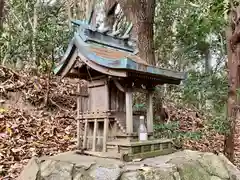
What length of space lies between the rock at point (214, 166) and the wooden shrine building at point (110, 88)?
1.70 ft

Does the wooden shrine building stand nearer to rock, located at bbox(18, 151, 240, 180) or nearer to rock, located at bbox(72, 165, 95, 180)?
rock, located at bbox(18, 151, 240, 180)

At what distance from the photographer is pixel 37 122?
602 centimetres

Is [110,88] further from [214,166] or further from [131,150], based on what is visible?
[214,166]

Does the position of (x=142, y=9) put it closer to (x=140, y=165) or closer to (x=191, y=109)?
(x=140, y=165)

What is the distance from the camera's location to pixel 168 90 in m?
10.4

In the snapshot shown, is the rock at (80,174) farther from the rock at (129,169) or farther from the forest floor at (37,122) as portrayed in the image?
the forest floor at (37,122)

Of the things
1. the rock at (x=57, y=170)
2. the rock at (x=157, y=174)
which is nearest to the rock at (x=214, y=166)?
the rock at (x=157, y=174)

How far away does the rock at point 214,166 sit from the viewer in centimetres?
399

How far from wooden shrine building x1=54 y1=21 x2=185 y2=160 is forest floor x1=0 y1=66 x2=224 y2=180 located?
0.72 metres

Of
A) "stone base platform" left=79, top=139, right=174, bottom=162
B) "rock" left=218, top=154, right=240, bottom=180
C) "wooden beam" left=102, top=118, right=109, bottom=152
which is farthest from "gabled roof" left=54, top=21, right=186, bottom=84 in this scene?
"rock" left=218, top=154, right=240, bottom=180

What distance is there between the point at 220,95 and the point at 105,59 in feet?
13.4

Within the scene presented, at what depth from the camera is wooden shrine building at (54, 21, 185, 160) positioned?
3.70m

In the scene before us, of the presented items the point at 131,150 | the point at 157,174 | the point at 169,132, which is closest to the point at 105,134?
the point at 131,150

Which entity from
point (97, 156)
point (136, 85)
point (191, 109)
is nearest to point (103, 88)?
point (136, 85)
